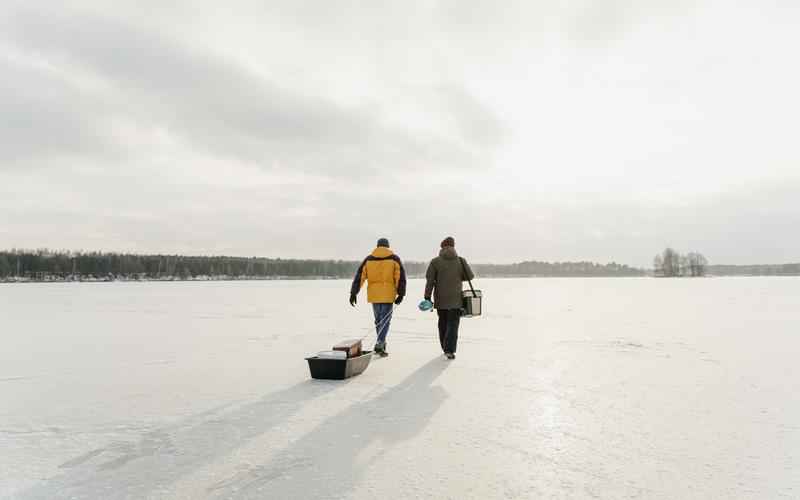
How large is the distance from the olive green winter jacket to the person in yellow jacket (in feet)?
1.57

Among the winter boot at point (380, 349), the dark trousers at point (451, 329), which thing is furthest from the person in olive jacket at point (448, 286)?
the winter boot at point (380, 349)

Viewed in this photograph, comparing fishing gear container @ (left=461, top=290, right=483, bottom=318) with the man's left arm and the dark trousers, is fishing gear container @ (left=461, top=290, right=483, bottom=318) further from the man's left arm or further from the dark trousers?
the man's left arm

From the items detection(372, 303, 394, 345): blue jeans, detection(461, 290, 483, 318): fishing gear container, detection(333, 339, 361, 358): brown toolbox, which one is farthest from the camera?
detection(461, 290, 483, 318): fishing gear container

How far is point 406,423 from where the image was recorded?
4324 mm

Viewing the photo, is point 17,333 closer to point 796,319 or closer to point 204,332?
point 204,332

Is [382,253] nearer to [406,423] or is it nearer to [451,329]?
[451,329]

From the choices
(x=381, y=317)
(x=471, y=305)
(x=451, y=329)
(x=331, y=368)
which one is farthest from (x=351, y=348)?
(x=471, y=305)

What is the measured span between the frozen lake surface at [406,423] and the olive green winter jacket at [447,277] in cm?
96

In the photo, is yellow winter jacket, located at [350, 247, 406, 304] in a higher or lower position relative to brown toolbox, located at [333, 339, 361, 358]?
higher

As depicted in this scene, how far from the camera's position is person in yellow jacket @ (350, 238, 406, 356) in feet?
25.2

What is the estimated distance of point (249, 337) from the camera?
10328 millimetres

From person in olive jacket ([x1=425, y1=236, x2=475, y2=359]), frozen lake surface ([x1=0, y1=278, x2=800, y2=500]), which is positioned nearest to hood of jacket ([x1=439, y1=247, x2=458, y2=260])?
person in olive jacket ([x1=425, y1=236, x2=475, y2=359])

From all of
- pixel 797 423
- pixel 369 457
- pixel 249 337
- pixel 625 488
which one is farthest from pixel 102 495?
pixel 249 337

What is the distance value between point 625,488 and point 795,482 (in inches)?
44.2
